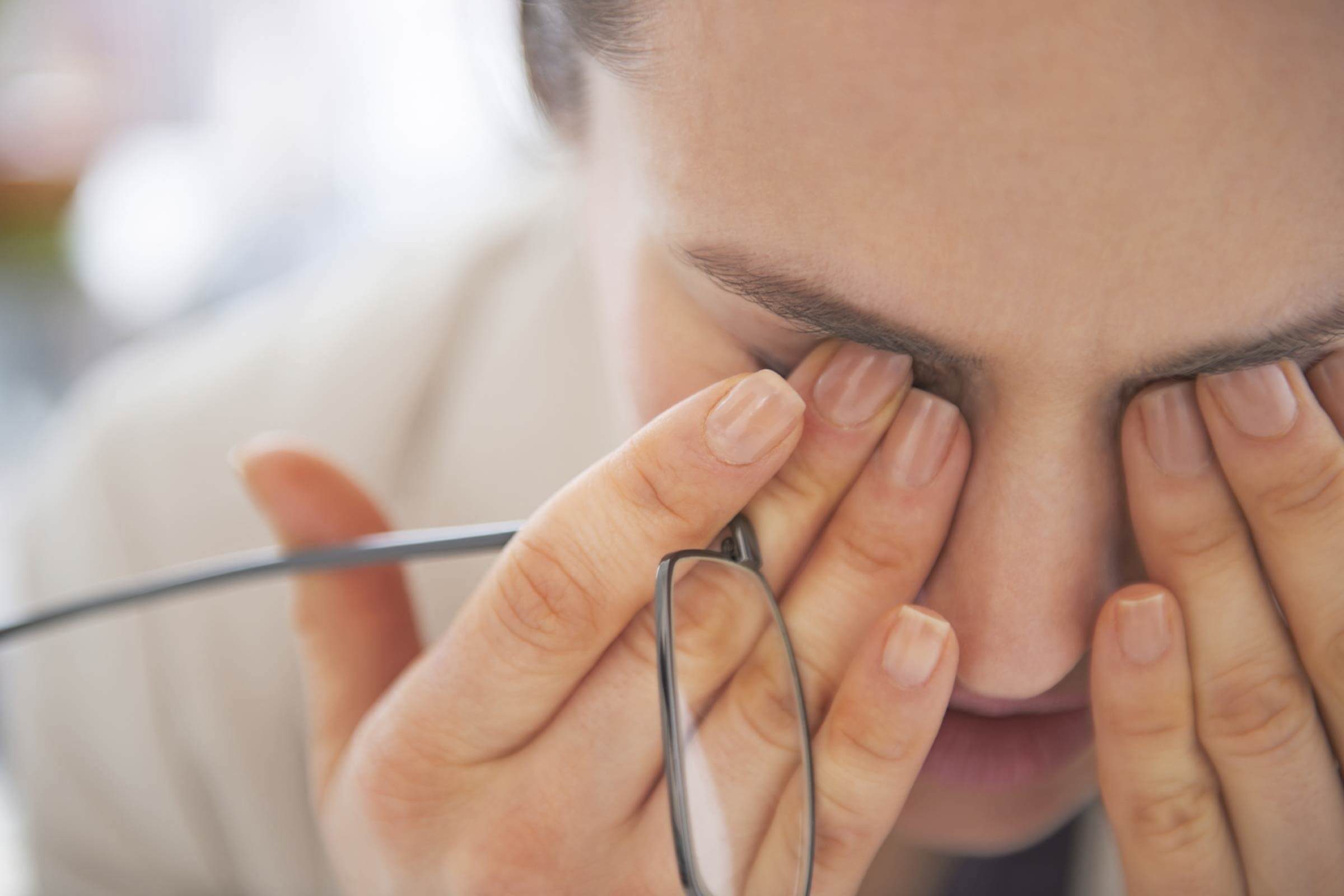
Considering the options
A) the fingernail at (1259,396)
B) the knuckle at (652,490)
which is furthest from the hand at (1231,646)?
the knuckle at (652,490)

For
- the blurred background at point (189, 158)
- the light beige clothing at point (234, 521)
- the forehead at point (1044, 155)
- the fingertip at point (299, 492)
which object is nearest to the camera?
the forehead at point (1044, 155)

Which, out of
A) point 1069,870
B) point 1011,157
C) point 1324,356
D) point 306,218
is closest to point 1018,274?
point 1011,157

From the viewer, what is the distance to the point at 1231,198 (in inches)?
16.3

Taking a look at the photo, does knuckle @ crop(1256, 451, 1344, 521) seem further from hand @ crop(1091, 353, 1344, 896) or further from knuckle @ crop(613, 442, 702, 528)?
knuckle @ crop(613, 442, 702, 528)

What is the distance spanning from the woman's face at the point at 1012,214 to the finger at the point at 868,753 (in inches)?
1.3

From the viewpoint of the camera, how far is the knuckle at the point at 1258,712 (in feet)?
1.82

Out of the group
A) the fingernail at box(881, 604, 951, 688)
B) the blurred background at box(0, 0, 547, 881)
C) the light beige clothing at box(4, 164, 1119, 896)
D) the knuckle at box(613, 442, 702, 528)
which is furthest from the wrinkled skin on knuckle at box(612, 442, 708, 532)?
the blurred background at box(0, 0, 547, 881)

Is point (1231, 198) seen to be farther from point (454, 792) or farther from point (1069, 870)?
point (1069, 870)

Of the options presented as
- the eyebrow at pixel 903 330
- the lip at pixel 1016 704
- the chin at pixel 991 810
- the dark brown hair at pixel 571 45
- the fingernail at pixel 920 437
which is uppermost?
the dark brown hair at pixel 571 45

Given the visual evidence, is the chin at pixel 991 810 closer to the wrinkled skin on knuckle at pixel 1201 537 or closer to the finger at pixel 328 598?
the wrinkled skin on knuckle at pixel 1201 537

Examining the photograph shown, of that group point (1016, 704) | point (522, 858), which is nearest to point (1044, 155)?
point (1016, 704)

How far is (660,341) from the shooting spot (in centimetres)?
58

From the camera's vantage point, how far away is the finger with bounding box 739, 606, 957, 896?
0.53 meters

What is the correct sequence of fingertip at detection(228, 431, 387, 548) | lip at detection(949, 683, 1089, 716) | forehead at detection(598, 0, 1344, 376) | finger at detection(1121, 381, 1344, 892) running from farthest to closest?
fingertip at detection(228, 431, 387, 548) < lip at detection(949, 683, 1089, 716) < finger at detection(1121, 381, 1344, 892) < forehead at detection(598, 0, 1344, 376)
